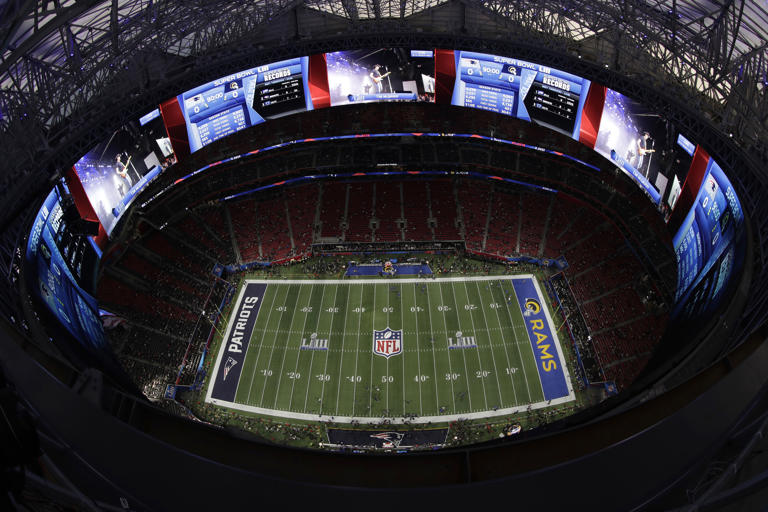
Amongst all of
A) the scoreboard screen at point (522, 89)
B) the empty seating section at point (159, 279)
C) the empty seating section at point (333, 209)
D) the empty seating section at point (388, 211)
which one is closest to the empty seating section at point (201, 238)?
the empty seating section at point (159, 279)

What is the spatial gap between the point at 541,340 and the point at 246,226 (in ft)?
62.8

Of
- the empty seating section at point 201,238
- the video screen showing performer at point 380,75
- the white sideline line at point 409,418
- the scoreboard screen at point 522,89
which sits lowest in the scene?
the white sideline line at point 409,418

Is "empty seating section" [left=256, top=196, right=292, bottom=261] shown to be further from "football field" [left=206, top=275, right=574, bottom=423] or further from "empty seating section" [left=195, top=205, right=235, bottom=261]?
"football field" [left=206, top=275, right=574, bottom=423]

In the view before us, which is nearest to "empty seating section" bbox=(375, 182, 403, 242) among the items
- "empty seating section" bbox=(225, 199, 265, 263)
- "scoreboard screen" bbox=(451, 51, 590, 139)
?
"empty seating section" bbox=(225, 199, 265, 263)

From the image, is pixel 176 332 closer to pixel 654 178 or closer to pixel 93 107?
pixel 93 107

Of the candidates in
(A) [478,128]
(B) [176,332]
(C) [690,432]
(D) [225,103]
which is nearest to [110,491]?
(C) [690,432]

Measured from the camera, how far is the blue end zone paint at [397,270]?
105ft

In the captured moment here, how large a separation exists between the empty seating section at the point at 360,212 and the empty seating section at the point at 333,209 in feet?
1.74

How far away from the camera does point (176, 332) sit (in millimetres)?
28172

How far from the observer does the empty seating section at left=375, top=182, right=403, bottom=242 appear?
33.6 meters

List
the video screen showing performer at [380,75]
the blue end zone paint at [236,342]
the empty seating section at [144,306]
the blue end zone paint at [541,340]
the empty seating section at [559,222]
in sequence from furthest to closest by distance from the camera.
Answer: the empty seating section at [559,222] → the video screen showing performer at [380,75] → the empty seating section at [144,306] → the blue end zone paint at [236,342] → the blue end zone paint at [541,340]

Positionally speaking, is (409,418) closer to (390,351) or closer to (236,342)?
(390,351)

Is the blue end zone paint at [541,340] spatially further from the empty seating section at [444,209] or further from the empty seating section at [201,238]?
the empty seating section at [201,238]

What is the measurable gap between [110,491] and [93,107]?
22921 mm
